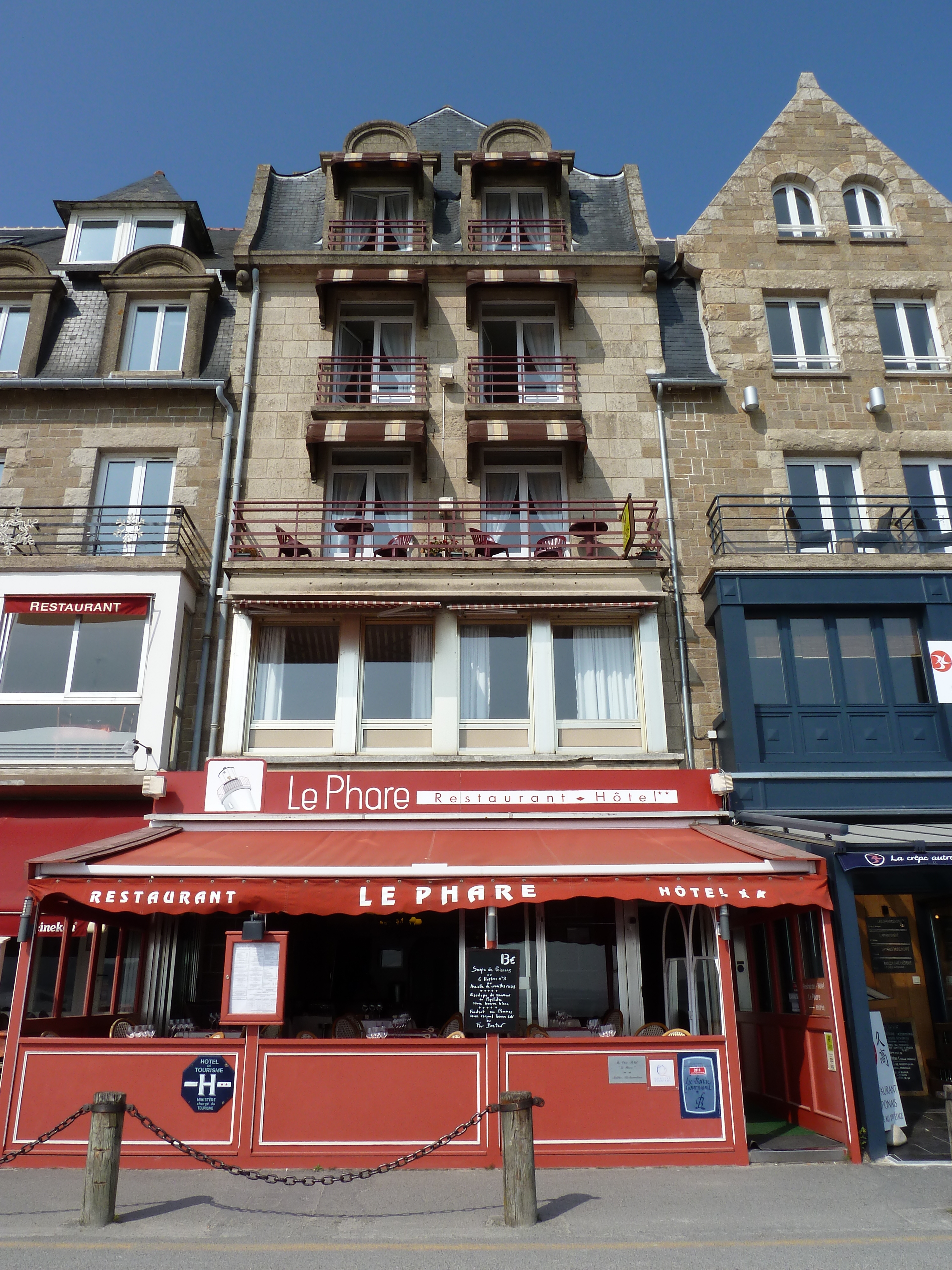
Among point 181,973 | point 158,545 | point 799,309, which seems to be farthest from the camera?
point 799,309

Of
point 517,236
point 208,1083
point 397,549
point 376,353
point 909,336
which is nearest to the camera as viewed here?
point 208,1083

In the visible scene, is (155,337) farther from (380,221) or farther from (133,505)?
(380,221)

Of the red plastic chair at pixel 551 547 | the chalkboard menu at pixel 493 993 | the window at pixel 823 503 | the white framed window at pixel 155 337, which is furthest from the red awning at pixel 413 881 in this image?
the white framed window at pixel 155 337

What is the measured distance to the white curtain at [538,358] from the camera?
16578 millimetres

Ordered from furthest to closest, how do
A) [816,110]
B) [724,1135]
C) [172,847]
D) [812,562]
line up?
[816,110]
[812,562]
[172,847]
[724,1135]

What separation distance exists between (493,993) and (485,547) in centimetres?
727

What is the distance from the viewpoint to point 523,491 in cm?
1611

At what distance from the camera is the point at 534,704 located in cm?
1407

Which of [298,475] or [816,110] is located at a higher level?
[816,110]

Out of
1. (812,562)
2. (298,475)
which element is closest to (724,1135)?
(812,562)

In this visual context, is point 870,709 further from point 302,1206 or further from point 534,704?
point 302,1206

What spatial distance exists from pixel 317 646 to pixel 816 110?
605 inches

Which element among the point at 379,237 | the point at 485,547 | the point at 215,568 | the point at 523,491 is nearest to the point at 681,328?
the point at 523,491

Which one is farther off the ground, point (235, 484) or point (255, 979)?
point (235, 484)
